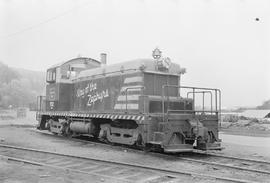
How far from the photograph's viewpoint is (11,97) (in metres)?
61.0

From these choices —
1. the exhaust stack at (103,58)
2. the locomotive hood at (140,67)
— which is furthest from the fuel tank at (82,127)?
the exhaust stack at (103,58)

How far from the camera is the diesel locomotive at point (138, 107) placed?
1100 centimetres

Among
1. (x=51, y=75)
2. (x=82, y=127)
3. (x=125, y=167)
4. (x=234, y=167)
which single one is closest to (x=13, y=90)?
(x=51, y=75)

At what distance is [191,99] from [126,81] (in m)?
2.49

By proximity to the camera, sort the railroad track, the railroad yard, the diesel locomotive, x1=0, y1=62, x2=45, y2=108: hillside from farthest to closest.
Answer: x1=0, y1=62, x2=45, y2=108: hillside < the diesel locomotive < the railroad track < the railroad yard

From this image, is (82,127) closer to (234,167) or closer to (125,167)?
(125,167)

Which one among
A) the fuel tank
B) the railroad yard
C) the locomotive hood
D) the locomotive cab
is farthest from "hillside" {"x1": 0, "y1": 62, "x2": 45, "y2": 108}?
the railroad yard

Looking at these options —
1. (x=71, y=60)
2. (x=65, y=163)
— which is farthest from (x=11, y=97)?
(x=65, y=163)

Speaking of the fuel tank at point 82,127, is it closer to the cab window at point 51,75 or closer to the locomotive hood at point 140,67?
the locomotive hood at point 140,67

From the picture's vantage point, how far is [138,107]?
11.9 meters

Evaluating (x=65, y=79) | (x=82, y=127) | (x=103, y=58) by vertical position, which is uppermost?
(x=103, y=58)

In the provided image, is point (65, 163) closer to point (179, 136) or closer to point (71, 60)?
point (179, 136)

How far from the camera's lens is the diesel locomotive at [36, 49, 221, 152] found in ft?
36.1

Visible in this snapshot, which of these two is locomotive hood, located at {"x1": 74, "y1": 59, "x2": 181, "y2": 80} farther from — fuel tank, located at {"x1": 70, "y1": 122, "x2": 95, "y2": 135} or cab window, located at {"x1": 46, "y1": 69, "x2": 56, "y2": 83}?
cab window, located at {"x1": 46, "y1": 69, "x2": 56, "y2": 83}
